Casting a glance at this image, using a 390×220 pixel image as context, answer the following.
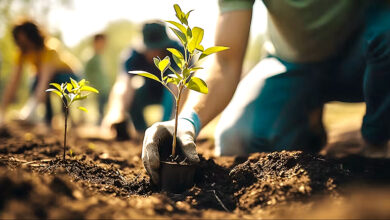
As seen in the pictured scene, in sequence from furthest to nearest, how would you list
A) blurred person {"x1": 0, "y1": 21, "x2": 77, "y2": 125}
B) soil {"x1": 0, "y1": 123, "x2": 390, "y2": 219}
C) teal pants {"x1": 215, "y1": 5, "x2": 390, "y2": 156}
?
blurred person {"x1": 0, "y1": 21, "x2": 77, "y2": 125}, teal pants {"x1": 215, "y1": 5, "x2": 390, "y2": 156}, soil {"x1": 0, "y1": 123, "x2": 390, "y2": 219}

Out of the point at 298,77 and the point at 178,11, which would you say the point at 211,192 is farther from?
Result: the point at 298,77

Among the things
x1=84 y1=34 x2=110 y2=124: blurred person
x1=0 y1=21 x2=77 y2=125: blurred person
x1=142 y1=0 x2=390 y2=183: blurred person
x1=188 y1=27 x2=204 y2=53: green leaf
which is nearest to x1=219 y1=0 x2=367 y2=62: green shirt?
x1=142 y1=0 x2=390 y2=183: blurred person

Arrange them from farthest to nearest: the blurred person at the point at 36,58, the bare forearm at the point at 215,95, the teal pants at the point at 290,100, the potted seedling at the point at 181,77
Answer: the blurred person at the point at 36,58
the teal pants at the point at 290,100
the bare forearm at the point at 215,95
the potted seedling at the point at 181,77

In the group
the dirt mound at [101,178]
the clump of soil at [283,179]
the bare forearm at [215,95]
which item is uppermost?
the bare forearm at [215,95]

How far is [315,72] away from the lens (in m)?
2.72

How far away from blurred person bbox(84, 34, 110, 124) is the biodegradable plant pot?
6030 mm

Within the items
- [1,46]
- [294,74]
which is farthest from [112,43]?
[294,74]

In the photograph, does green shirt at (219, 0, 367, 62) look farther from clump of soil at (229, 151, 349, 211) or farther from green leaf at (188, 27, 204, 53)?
clump of soil at (229, 151, 349, 211)

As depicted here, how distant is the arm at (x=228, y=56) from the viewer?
6.89ft

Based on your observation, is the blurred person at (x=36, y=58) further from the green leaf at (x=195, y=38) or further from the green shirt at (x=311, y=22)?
the green leaf at (x=195, y=38)

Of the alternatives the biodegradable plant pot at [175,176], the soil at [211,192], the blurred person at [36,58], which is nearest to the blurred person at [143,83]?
the blurred person at [36,58]

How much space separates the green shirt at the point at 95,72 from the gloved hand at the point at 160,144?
5965 mm

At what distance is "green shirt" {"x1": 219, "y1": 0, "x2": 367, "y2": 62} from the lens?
233cm

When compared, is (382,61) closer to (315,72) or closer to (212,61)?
(315,72)
